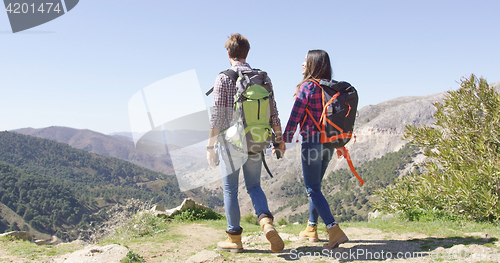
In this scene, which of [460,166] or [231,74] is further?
[460,166]

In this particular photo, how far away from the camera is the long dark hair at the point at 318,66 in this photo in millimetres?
3756

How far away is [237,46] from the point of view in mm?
3678

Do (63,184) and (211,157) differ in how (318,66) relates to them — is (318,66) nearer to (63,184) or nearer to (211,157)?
(211,157)

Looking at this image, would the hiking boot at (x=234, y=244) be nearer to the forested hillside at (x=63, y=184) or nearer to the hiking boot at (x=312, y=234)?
the hiking boot at (x=312, y=234)

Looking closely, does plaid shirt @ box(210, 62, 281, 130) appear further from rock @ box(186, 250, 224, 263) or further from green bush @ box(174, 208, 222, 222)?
green bush @ box(174, 208, 222, 222)

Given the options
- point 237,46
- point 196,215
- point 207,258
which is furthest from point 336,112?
point 196,215

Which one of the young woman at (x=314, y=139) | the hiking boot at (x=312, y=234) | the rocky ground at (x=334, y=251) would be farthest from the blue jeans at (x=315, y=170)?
the hiking boot at (x=312, y=234)

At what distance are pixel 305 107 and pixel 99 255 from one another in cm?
290

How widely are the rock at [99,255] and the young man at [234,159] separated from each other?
50.8 inches

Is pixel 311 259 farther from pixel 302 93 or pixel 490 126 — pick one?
pixel 490 126

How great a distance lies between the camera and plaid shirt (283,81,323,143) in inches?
142

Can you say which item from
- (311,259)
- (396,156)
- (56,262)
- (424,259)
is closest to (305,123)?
(311,259)

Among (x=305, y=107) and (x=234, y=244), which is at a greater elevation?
(x=305, y=107)

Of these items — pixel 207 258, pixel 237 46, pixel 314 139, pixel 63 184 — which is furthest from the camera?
pixel 63 184
